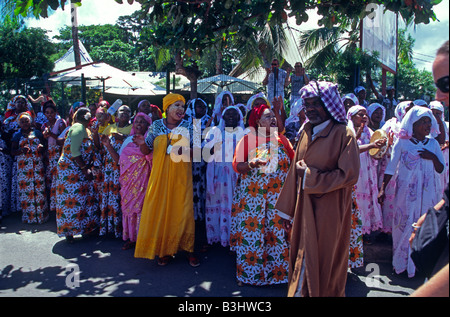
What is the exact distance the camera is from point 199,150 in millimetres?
5012

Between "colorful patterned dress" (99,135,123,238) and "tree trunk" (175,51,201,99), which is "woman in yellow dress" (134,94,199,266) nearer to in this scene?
"colorful patterned dress" (99,135,123,238)

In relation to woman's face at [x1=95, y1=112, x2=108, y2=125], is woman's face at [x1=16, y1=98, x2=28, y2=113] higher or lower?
higher

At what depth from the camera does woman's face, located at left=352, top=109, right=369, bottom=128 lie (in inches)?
198

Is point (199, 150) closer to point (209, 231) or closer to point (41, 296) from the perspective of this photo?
point (209, 231)

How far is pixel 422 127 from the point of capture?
173 inches

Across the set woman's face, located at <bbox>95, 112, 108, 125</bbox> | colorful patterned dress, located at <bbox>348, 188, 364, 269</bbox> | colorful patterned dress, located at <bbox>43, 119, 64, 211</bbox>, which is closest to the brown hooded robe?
colorful patterned dress, located at <bbox>348, 188, 364, 269</bbox>

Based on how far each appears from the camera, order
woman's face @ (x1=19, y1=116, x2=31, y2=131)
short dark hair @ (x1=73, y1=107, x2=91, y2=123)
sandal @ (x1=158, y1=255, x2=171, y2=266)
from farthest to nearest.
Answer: woman's face @ (x1=19, y1=116, x2=31, y2=131), short dark hair @ (x1=73, y1=107, x2=91, y2=123), sandal @ (x1=158, y1=255, x2=171, y2=266)

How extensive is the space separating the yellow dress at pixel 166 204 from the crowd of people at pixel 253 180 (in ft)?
0.04

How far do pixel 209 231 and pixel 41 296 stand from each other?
91.0 inches

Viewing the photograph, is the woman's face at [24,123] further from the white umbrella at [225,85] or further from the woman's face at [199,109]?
the white umbrella at [225,85]

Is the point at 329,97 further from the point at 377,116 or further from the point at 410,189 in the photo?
the point at 377,116

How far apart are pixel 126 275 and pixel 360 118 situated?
3575mm

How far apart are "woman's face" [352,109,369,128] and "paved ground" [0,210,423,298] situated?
184 cm

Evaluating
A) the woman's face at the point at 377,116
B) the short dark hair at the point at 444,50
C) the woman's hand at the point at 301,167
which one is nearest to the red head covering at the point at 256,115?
the woman's hand at the point at 301,167
